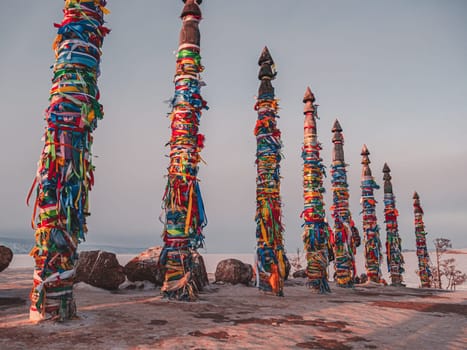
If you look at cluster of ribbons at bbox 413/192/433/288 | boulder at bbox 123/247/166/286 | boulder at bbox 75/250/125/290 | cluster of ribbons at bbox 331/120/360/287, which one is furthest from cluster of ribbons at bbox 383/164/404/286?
boulder at bbox 75/250/125/290

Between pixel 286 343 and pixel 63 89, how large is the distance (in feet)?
15.0

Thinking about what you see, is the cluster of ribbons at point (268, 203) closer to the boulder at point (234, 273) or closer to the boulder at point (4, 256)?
the boulder at point (234, 273)

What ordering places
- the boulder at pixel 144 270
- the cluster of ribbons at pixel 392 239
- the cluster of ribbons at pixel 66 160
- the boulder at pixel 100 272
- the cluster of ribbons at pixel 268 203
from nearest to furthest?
the cluster of ribbons at pixel 66 160, the boulder at pixel 100 272, the cluster of ribbons at pixel 268 203, the boulder at pixel 144 270, the cluster of ribbons at pixel 392 239

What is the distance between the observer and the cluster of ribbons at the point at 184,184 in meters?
6.61

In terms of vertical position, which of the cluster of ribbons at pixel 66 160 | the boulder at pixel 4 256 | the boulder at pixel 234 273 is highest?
the cluster of ribbons at pixel 66 160

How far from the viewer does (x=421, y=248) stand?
20781mm

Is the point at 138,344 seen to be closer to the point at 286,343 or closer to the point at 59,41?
the point at 286,343

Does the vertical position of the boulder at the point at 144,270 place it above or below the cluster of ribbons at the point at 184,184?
below

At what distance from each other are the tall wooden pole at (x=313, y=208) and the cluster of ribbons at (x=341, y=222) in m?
2.01

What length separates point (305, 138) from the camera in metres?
11.4

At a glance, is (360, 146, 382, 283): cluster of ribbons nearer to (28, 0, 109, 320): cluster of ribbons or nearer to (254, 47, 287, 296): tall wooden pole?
(254, 47, 287, 296): tall wooden pole

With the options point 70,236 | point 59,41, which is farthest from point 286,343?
point 59,41

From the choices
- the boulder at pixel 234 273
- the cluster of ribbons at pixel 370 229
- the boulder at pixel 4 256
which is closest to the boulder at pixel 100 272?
the boulder at pixel 4 256

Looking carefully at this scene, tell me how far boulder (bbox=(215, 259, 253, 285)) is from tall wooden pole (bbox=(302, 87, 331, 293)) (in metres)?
2.21
